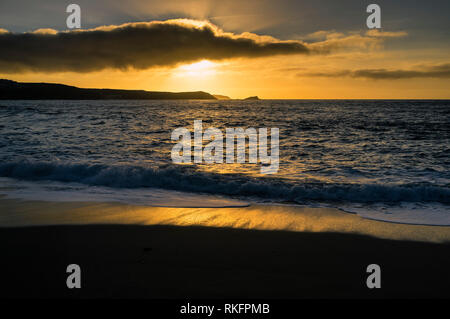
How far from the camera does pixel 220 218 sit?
5988mm

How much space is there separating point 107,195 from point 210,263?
4.97 meters

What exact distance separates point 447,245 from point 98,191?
8.21 meters

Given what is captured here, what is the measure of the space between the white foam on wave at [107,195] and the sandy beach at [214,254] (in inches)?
37.4

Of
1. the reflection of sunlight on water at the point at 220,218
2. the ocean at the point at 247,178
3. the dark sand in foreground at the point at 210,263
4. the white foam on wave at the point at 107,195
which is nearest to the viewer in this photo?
the dark sand in foreground at the point at 210,263

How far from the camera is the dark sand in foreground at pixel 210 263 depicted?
3.45 meters

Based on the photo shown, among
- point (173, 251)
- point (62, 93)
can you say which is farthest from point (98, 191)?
point (62, 93)

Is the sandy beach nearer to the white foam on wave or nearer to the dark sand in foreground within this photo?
the dark sand in foreground

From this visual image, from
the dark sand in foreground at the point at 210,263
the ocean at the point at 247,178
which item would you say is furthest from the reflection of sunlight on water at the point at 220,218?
the ocean at the point at 247,178

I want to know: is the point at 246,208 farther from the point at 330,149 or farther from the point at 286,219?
the point at 330,149

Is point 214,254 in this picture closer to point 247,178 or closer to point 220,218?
point 220,218

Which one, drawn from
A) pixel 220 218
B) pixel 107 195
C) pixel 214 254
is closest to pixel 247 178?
pixel 220 218

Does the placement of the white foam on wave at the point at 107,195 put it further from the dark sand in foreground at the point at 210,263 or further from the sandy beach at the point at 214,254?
the dark sand in foreground at the point at 210,263

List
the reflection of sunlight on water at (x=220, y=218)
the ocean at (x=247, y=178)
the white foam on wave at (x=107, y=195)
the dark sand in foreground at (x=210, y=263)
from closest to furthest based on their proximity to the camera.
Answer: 1. the dark sand in foreground at (x=210, y=263)
2. the reflection of sunlight on water at (x=220, y=218)
3. the white foam on wave at (x=107, y=195)
4. the ocean at (x=247, y=178)

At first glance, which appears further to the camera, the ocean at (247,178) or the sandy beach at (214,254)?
the ocean at (247,178)
